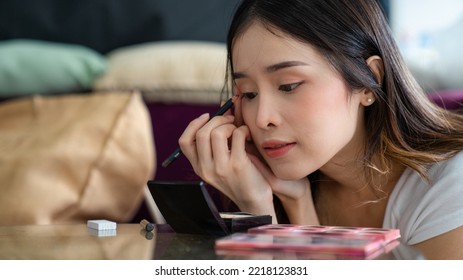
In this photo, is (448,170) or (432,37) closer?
(448,170)

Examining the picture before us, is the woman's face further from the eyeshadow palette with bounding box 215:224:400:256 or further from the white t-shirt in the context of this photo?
the eyeshadow palette with bounding box 215:224:400:256

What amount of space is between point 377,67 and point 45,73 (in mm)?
1303

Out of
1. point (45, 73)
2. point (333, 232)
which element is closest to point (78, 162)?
point (45, 73)

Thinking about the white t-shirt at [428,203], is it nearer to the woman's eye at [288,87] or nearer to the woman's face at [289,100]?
the woman's face at [289,100]

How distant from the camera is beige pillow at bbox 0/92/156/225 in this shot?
5.26 ft

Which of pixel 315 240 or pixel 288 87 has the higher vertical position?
pixel 288 87

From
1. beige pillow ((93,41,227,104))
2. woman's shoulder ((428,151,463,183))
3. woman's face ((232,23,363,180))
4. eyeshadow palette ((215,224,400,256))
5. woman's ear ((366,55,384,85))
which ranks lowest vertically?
eyeshadow palette ((215,224,400,256))

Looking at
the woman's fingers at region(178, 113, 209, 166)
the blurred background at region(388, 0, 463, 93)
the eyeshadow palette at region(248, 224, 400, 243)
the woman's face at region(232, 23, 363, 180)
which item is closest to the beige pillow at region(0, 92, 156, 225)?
the woman's fingers at region(178, 113, 209, 166)

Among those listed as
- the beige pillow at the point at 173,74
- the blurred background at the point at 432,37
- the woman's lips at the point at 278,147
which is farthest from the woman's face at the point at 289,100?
the blurred background at the point at 432,37

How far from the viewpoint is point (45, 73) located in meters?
2.18

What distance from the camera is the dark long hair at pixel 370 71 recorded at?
1110 millimetres

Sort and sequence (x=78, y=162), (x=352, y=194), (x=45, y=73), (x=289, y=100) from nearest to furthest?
(x=289, y=100)
(x=352, y=194)
(x=78, y=162)
(x=45, y=73)

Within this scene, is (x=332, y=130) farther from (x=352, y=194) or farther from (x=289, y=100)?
(x=352, y=194)
